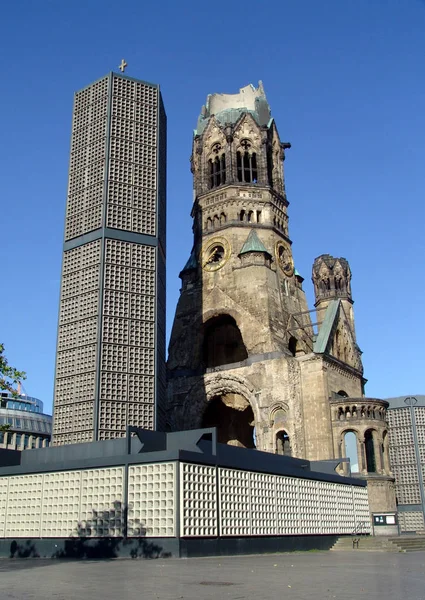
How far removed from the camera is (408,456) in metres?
56.0

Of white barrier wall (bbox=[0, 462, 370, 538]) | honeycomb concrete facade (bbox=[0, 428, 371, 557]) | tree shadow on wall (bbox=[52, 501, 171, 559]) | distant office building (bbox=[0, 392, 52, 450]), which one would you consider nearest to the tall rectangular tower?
honeycomb concrete facade (bbox=[0, 428, 371, 557])

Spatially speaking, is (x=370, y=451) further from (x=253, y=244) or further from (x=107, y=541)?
(x=107, y=541)

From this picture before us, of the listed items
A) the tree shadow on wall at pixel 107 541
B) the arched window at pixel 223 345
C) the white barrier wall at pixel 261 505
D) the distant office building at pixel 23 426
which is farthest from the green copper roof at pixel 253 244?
the distant office building at pixel 23 426

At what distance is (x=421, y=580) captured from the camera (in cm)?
1465

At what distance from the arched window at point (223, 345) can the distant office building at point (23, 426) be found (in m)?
40.5

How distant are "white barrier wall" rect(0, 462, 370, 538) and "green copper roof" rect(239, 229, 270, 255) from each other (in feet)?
82.4

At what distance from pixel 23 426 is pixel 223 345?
149 ft

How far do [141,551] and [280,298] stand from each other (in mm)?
31532

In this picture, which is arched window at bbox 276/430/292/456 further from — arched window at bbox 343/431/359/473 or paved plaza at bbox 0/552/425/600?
paved plaza at bbox 0/552/425/600

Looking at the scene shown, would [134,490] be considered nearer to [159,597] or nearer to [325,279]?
[159,597]

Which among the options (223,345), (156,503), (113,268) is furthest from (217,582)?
(223,345)

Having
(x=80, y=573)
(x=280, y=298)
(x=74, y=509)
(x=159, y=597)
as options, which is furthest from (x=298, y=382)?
(x=159, y=597)

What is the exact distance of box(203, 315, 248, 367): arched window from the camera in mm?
57000

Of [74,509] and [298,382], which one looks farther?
[298,382]
